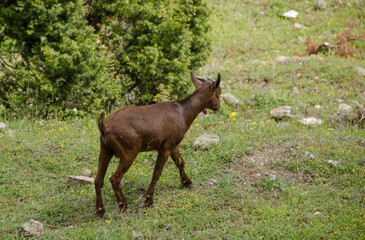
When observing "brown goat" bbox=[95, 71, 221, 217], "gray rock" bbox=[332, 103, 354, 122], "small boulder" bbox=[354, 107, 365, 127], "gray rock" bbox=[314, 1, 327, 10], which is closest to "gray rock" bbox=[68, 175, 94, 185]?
"brown goat" bbox=[95, 71, 221, 217]

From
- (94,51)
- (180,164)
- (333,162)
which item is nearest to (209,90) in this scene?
(180,164)

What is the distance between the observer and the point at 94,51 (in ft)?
33.3

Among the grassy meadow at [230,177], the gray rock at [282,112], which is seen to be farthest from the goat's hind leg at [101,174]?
the gray rock at [282,112]

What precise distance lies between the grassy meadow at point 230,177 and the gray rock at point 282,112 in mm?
179

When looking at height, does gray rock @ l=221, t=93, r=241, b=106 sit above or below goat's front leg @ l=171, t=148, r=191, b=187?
below

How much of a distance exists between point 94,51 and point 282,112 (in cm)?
509

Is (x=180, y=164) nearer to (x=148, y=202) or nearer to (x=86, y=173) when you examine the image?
(x=148, y=202)

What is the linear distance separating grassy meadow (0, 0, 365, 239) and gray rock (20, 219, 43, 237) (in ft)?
0.51

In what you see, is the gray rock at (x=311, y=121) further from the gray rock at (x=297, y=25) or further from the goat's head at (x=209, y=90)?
the gray rock at (x=297, y=25)

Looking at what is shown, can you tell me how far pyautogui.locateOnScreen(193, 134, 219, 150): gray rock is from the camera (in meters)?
8.99

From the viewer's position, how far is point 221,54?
1670 cm

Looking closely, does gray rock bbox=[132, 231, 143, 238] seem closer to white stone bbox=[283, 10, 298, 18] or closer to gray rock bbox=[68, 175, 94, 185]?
gray rock bbox=[68, 175, 94, 185]

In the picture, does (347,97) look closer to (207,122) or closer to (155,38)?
(207,122)

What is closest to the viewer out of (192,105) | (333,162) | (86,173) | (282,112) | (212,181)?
(192,105)
